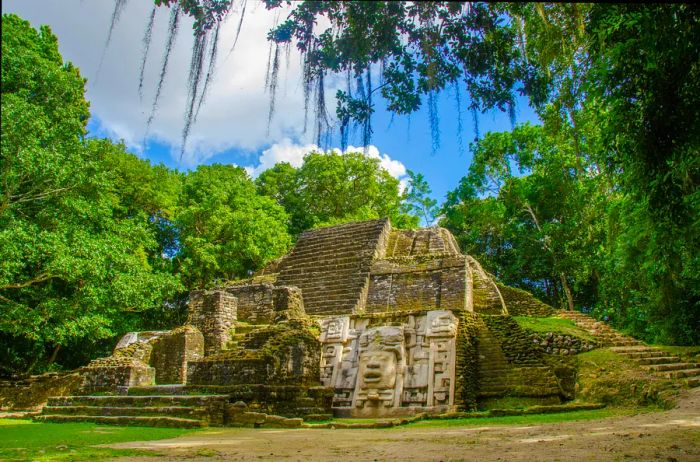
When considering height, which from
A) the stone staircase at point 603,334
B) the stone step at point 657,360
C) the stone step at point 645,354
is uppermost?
the stone staircase at point 603,334

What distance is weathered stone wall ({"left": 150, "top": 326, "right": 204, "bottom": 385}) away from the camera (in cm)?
1234

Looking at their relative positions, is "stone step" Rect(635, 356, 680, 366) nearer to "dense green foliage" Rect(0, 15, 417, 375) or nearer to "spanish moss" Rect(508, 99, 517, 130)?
"spanish moss" Rect(508, 99, 517, 130)

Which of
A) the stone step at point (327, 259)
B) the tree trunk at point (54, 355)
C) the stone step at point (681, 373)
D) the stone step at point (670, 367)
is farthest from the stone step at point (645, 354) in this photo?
the tree trunk at point (54, 355)

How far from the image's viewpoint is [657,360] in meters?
Answer: 10.2

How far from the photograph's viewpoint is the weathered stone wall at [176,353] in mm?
12336

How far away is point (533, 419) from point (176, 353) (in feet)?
27.9

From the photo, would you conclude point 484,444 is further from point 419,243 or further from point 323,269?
point 419,243

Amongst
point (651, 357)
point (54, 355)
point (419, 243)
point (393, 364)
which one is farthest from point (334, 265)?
point (54, 355)

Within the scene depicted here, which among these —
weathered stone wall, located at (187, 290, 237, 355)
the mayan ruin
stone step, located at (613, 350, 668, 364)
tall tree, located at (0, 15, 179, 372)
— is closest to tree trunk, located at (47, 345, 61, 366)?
tall tree, located at (0, 15, 179, 372)

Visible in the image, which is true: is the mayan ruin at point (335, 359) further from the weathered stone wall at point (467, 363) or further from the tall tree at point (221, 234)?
the tall tree at point (221, 234)

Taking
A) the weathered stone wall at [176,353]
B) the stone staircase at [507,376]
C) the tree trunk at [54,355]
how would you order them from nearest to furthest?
the stone staircase at [507,376], the weathered stone wall at [176,353], the tree trunk at [54,355]

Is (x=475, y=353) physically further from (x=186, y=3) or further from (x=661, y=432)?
(x=186, y=3)

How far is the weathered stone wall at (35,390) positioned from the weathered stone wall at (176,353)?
8.45 ft

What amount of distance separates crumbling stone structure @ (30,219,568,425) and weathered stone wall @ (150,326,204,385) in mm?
27
